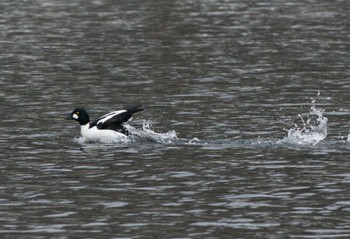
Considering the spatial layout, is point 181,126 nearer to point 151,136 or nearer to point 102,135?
point 151,136

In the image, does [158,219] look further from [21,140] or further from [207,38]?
[207,38]

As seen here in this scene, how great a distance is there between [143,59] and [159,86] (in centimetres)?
667

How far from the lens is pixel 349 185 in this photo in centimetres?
2089

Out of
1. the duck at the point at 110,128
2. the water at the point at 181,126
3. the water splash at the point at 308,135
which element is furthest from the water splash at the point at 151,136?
the water splash at the point at 308,135

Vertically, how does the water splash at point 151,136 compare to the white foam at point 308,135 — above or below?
above

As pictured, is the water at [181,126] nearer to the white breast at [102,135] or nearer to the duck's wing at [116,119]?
the white breast at [102,135]

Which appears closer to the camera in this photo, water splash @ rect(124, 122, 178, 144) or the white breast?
water splash @ rect(124, 122, 178, 144)

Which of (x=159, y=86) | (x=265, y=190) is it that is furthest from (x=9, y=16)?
(x=265, y=190)

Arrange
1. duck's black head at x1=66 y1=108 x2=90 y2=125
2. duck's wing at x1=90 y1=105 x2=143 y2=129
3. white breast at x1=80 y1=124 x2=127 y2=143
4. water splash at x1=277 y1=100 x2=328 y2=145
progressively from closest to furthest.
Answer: water splash at x1=277 y1=100 x2=328 y2=145 < white breast at x1=80 y1=124 x2=127 y2=143 < duck's wing at x1=90 y1=105 x2=143 y2=129 < duck's black head at x1=66 y1=108 x2=90 y2=125

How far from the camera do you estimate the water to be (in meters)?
18.7

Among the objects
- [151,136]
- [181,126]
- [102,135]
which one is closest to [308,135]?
[151,136]

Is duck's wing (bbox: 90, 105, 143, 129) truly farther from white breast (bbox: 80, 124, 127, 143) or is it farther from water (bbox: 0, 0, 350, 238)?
water (bbox: 0, 0, 350, 238)

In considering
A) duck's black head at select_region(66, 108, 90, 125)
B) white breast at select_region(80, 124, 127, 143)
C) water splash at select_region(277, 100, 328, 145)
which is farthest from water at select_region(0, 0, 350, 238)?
duck's black head at select_region(66, 108, 90, 125)

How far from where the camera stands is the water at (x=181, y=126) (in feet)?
61.3
